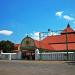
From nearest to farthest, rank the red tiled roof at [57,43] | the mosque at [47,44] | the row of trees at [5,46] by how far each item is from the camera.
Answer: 1. the mosque at [47,44]
2. the red tiled roof at [57,43]
3. the row of trees at [5,46]

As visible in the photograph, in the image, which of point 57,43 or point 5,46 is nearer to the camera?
point 57,43

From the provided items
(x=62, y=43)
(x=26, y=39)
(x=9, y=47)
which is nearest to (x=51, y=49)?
(x=62, y=43)

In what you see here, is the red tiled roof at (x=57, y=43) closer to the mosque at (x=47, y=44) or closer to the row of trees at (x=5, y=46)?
the mosque at (x=47, y=44)

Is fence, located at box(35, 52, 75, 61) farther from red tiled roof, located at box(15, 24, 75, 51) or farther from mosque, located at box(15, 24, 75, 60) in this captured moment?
red tiled roof, located at box(15, 24, 75, 51)

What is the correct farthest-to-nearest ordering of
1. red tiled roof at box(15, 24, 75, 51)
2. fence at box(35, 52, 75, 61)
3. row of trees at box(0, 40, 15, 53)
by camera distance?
row of trees at box(0, 40, 15, 53) → red tiled roof at box(15, 24, 75, 51) → fence at box(35, 52, 75, 61)

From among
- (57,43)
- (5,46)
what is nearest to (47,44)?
(57,43)

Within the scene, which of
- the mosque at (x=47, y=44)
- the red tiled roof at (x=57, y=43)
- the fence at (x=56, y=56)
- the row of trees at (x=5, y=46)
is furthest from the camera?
the row of trees at (x=5, y=46)

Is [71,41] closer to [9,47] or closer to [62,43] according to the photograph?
[62,43]

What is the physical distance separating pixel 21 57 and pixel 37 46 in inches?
186

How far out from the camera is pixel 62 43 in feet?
231

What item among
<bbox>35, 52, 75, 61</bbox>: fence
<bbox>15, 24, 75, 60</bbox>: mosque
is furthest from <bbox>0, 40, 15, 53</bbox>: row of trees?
<bbox>35, 52, 75, 61</bbox>: fence

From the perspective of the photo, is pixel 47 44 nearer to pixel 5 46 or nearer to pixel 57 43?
pixel 57 43

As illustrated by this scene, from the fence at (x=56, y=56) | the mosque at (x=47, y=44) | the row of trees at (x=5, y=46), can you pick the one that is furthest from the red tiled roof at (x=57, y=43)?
the row of trees at (x=5, y=46)

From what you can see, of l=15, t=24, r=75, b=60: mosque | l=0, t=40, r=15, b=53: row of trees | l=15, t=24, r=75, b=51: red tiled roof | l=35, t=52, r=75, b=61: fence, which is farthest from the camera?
l=0, t=40, r=15, b=53: row of trees
